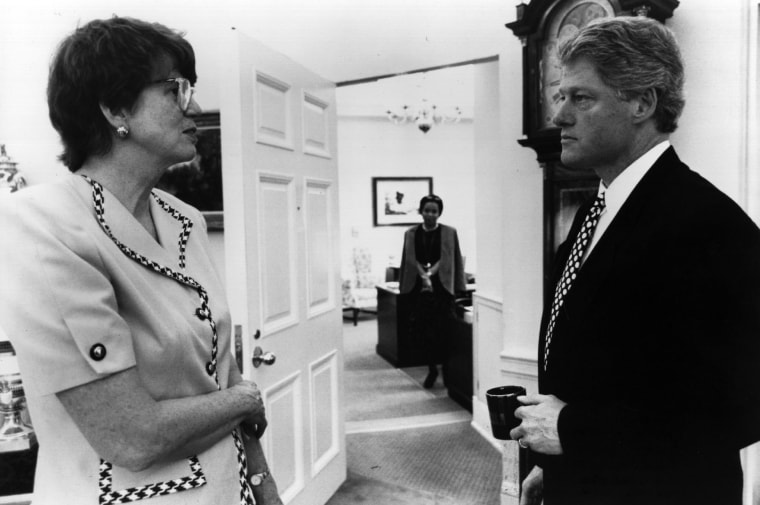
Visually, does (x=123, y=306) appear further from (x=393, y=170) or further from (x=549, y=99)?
(x=393, y=170)

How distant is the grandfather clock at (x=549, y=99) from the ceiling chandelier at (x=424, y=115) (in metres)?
5.92

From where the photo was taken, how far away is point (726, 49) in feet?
7.22

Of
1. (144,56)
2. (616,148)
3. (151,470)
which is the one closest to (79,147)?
(144,56)

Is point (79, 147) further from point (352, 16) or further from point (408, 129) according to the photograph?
point (408, 129)

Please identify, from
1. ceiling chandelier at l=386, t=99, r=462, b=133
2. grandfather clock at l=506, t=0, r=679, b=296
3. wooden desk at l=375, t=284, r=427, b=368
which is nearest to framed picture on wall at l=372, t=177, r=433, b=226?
ceiling chandelier at l=386, t=99, r=462, b=133

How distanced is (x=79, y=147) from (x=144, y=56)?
208 millimetres

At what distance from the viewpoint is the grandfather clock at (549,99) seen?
2352mm

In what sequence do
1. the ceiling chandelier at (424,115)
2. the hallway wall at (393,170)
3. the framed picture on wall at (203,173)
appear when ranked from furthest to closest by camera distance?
the hallway wall at (393,170)
the ceiling chandelier at (424,115)
the framed picture on wall at (203,173)

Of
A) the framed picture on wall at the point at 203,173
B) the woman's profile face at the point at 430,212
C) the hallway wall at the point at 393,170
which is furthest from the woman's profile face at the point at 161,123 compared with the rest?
the hallway wall at the point at 393,170

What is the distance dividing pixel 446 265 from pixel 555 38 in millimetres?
3035

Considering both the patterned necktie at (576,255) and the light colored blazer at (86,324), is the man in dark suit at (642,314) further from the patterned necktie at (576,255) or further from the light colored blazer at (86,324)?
the light colored blazer at (86,324)

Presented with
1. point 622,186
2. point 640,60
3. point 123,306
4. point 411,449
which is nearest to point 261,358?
point 123,306

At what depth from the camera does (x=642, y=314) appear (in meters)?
1.03

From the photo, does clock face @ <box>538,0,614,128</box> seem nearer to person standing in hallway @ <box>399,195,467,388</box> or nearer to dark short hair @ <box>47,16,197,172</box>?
dark short hair @ <box>47,16,197,172</box>
